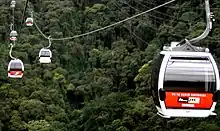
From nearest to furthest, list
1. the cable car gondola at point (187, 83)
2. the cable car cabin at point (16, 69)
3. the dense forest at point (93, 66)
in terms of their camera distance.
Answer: the cable car gondola at point (187, 83), the cable car cabin at point (16, 69), the dense forest at point (93, 66)

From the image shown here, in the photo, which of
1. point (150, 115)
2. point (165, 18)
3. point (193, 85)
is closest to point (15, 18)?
point (165, 18)

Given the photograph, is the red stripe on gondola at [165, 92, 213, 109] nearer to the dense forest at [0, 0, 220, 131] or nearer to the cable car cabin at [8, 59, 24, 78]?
the cable car cabin at [8, 59, 24, 78]

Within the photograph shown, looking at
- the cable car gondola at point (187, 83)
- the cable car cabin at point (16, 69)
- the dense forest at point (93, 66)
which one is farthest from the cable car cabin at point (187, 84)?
the dense forest at point (93, 66)

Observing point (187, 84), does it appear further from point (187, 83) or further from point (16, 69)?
point (16, 69)

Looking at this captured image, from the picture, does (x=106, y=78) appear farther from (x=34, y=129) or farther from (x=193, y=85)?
(x=193, y=85)

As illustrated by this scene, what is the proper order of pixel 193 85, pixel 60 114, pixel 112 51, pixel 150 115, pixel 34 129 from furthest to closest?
pixel 112 51 < pixel 60 114 < pixel 34 129 < pixel 150 115 < pixel 193 85

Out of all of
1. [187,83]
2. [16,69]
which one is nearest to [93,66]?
[16,69]

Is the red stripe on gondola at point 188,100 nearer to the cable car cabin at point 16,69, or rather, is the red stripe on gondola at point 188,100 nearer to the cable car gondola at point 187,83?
the cable car gondola at point 187,83
